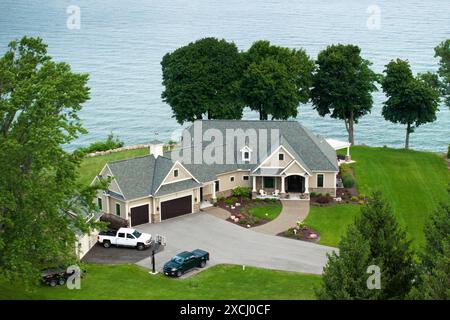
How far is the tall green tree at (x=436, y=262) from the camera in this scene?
3341cm

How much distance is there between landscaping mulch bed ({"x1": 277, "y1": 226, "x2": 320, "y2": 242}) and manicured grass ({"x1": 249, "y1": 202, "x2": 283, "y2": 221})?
3.97 metres

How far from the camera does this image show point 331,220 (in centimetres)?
6334

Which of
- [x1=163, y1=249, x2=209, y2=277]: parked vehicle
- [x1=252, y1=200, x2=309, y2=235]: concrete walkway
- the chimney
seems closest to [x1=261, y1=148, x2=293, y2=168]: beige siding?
[x1=252, y1=200, x2=309, y2=235]: concrete walkway

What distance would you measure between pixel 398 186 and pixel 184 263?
103 ft

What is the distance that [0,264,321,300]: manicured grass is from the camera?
147 feet

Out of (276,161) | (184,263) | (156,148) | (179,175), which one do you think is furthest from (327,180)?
(184,263)

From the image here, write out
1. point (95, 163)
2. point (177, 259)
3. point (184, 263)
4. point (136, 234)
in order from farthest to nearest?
point (95, 163) → point (136, 234) → point (177, 259) → point (184, 263)

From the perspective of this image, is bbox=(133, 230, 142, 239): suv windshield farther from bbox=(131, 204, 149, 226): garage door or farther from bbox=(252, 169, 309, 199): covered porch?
bbox=(252, 169, 309, 199): covered porch

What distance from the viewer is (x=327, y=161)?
70.6 metres

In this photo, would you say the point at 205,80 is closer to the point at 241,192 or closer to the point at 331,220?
the point at 241,192

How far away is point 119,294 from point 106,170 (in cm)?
2037

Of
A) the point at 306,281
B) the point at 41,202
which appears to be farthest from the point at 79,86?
the point at 306,281

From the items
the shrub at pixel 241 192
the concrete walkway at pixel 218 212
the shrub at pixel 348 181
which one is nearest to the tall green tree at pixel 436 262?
the concrete walkway at pixel 218 212

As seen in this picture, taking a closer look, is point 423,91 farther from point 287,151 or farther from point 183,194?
point 183,194
